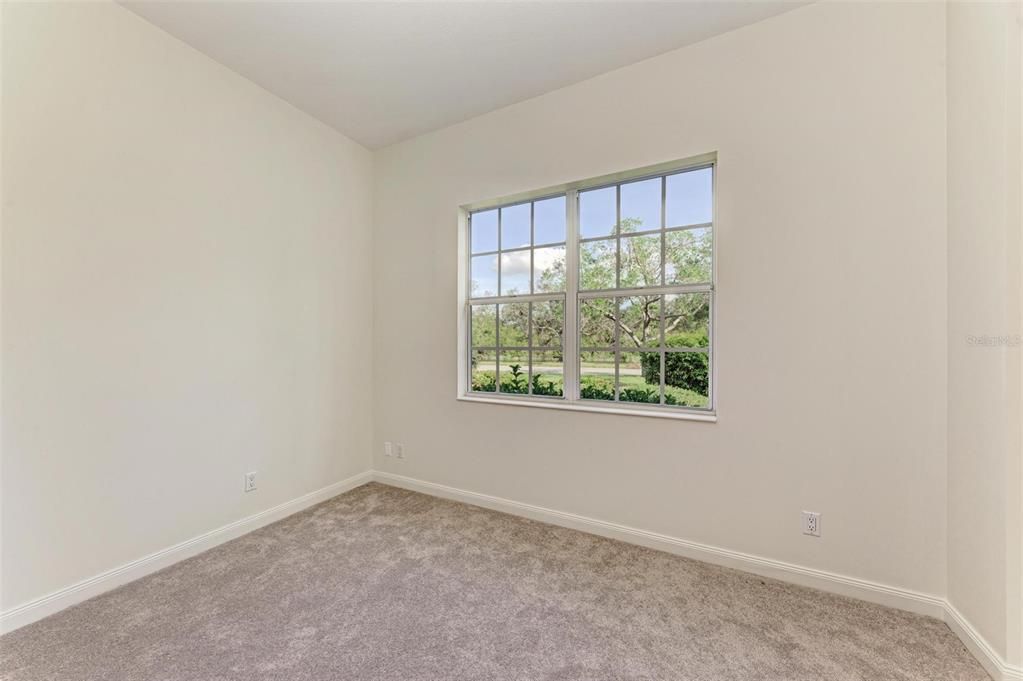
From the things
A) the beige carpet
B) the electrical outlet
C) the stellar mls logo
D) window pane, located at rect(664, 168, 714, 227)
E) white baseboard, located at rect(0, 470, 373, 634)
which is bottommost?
the beige carpet

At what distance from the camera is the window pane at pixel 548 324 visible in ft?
9.32

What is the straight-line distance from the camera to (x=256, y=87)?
268 cm

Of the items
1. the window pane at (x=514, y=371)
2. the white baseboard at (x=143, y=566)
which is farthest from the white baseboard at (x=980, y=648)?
the white baseboard at (x=143, y=566)

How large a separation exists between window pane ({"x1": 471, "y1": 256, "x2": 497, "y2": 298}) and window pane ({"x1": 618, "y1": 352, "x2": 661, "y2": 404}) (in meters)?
1.14

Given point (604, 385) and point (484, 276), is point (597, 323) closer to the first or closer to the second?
point (604, 385)

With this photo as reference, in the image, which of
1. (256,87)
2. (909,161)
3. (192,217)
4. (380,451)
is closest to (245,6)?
(256,87)

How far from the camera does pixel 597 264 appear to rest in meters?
2.71

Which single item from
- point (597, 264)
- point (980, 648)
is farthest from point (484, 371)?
point (980, 648)

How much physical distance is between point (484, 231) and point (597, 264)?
992 mm

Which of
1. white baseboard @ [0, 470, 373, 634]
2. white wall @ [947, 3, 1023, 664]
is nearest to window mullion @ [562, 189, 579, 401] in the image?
white wall @ [947, 3, 1023, 664]

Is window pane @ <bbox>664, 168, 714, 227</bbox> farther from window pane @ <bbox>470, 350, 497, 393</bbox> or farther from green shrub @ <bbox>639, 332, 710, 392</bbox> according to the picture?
window pane @ <bbox>470, 350, 497, 393</bbox>

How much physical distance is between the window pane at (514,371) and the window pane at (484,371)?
0.22ft

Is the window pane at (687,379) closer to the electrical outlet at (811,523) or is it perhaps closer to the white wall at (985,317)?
the electrical outlet at (811,523)

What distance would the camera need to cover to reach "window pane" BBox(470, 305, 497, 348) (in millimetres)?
3131
